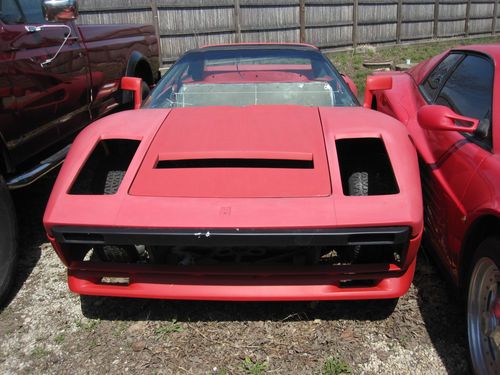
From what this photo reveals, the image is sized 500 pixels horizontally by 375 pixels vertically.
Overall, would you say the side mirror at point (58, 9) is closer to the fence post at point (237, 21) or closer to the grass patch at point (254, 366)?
the grass patch at point (254, 366)

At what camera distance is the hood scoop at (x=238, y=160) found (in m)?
2.35

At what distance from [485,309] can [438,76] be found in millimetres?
1997

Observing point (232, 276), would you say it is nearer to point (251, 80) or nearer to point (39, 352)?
point (39, 352)

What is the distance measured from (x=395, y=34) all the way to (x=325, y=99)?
40.9ft

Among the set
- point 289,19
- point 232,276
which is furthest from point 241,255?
point 289,19

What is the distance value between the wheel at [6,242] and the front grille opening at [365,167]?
1.94m

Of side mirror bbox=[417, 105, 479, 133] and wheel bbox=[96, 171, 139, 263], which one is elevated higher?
side mirror bbox=[417, 105, 479, 133]

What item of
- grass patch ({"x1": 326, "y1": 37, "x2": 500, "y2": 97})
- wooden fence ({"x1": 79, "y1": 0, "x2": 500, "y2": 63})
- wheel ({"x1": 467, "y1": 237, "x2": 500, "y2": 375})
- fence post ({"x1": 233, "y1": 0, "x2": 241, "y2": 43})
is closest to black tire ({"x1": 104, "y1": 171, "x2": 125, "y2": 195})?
wheel ({"x1": 467, "y1": 237, "x2": 500, "y2": 375})

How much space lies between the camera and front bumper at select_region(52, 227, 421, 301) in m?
2.06

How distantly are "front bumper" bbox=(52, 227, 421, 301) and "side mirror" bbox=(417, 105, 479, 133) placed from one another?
63 centimetres

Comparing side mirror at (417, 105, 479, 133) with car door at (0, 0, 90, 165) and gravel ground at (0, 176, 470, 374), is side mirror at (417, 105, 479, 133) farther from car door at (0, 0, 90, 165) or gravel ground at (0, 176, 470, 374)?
car door at (0, 0, 90, 165)

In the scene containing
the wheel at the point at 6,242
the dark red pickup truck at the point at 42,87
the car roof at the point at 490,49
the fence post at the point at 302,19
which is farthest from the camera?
the fence post at the point at 302,19

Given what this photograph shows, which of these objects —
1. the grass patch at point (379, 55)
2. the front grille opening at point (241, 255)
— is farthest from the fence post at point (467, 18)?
the front grille opening at point (241, 255)

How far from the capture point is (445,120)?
7.70 ft
